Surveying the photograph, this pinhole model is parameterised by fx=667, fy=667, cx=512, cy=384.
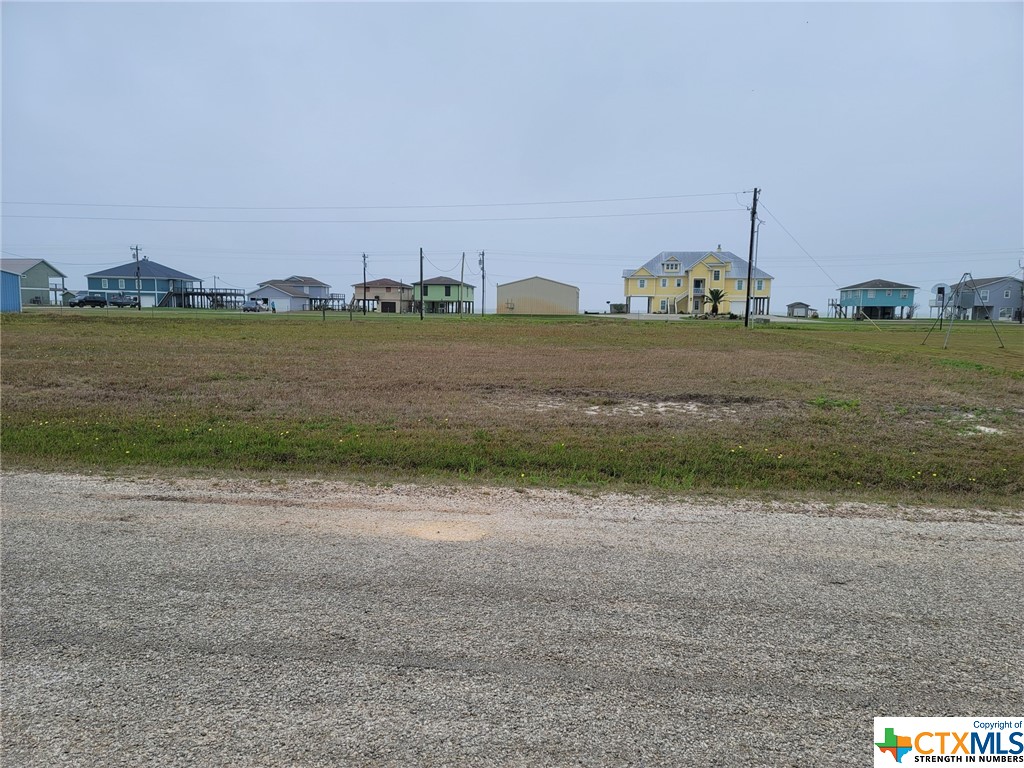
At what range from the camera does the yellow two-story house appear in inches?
3600

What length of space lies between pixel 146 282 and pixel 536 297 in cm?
6387

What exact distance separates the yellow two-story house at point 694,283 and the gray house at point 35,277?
262ft

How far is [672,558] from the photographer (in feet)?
18.6

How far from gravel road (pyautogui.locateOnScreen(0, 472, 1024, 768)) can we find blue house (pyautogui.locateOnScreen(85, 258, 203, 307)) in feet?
366

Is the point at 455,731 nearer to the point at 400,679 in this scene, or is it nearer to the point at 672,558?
the point at 400,679

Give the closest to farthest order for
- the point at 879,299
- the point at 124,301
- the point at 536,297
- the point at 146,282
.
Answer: the point at 124,301 → the point at 536,297 → the point at 879,299 → the point at 146,282

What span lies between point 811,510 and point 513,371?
13.6 meters

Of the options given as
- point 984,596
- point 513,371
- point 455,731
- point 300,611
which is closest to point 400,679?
point 455,731

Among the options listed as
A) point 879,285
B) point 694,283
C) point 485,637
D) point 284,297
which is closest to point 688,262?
point 694,283

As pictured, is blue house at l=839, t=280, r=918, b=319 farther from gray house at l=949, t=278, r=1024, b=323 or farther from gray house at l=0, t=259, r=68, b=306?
gray house at l=0, t=259, r=68, b=306

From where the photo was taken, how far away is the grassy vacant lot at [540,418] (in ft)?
30.7

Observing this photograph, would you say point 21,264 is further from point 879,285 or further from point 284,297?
point 879,285

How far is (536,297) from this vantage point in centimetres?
9300

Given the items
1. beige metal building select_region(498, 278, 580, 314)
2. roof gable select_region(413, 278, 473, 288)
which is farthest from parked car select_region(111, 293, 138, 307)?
beige metal building select_region(498, 278, 580, 314)
